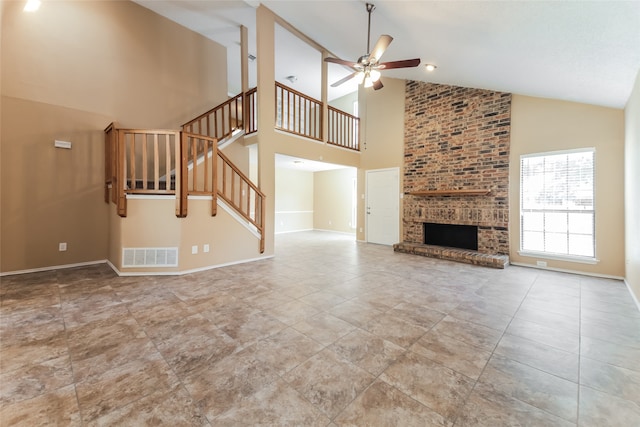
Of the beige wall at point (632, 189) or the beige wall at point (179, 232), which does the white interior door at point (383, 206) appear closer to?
the beige wall at point (632, 189)

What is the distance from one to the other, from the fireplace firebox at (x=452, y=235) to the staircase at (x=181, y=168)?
3.93 m

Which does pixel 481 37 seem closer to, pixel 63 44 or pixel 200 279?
pixel 200 279

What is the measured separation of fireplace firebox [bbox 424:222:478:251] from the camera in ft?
18.5

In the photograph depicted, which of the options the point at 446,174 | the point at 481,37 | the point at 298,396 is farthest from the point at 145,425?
the point at 446,174

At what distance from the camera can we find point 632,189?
327 centimetres

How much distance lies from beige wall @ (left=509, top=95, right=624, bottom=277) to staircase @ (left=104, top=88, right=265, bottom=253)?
17.2ft

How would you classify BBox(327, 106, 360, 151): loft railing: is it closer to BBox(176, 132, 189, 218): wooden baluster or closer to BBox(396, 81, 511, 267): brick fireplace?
BBox(396, 81, 511, 267): brick fireplace

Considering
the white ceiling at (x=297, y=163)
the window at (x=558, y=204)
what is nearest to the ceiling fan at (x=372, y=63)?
the white ceiling at (x=297, y=163)

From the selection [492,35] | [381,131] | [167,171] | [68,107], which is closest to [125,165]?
[167,171]

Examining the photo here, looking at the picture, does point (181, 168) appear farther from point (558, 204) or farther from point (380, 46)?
point (558, 204)

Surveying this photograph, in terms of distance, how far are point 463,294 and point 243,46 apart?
685 centimetres

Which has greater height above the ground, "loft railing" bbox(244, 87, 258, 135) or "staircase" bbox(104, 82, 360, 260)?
"loft railing" bbox(244, 87, 258, 135)

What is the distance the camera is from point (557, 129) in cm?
446

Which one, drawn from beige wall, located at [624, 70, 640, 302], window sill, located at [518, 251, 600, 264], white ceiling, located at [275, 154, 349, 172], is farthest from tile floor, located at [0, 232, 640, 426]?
white ceiling, located at [275, 154, 349, 172]
